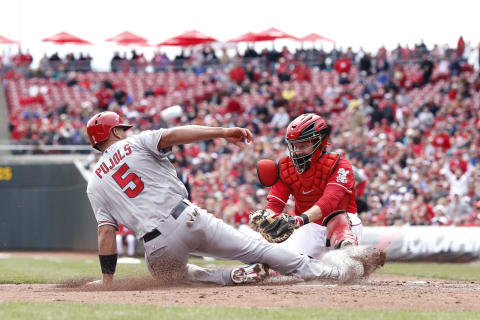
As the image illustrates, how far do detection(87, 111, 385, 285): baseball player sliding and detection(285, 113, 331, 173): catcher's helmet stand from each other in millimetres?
973

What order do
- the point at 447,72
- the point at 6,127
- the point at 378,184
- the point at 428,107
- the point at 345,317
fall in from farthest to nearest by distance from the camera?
the point at 6,127 < the point at 447,72 < the point at 428,107 < the point at 378,184 < the point at 345,317

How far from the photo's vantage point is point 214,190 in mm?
19656

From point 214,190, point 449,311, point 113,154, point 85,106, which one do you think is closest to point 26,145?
point 85,106

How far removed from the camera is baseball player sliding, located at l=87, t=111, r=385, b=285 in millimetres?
6801

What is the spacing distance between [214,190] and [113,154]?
500 inches

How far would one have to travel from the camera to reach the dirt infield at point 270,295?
5.83 meters

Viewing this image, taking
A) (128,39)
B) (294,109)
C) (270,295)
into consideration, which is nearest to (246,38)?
(128,39)

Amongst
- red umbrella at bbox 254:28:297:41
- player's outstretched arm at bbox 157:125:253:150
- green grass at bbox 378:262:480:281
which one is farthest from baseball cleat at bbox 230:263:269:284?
red umbrella at bbox 254:28:297:41

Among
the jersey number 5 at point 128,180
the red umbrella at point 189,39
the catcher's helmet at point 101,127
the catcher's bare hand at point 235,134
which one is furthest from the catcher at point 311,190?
the red umbrella at point 189,39

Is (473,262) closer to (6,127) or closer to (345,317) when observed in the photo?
(345,317)

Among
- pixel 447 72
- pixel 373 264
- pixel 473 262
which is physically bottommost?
pixel 473 262

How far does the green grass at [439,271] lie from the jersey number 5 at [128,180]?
512cm

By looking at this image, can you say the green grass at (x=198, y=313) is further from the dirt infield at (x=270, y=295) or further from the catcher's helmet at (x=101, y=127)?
the catcher's helmet at (x=101, y=127)

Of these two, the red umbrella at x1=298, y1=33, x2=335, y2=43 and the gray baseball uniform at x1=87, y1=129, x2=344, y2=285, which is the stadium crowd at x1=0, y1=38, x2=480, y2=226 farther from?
the gray baseball uniform at x1=87, y1=129, x2=344, y2=285
